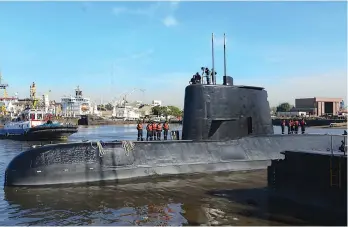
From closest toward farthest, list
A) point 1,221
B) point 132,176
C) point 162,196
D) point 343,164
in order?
1. point 343,164
2. point 1,221
3. point 162,196
4. point 132,176

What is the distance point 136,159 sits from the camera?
43.2ft

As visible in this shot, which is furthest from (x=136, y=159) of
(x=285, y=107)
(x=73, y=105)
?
(x=285, y=107)

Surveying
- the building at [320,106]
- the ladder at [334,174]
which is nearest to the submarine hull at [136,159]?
the ladder at [334,174]

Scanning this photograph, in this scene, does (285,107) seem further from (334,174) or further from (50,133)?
(334,174)

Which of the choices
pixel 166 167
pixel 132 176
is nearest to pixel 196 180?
pixel 166 167

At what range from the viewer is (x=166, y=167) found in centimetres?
1339

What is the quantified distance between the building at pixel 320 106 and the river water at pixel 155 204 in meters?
114


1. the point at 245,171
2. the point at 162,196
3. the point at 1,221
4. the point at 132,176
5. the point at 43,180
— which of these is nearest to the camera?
the point at 1,221

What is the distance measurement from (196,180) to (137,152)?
7.48 feet

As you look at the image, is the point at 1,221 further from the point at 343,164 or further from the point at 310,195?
the point at 343,164

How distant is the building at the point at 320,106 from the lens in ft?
391

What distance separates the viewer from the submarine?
12258 millimetres

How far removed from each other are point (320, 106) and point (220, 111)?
115 metres

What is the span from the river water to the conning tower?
6.51ft
